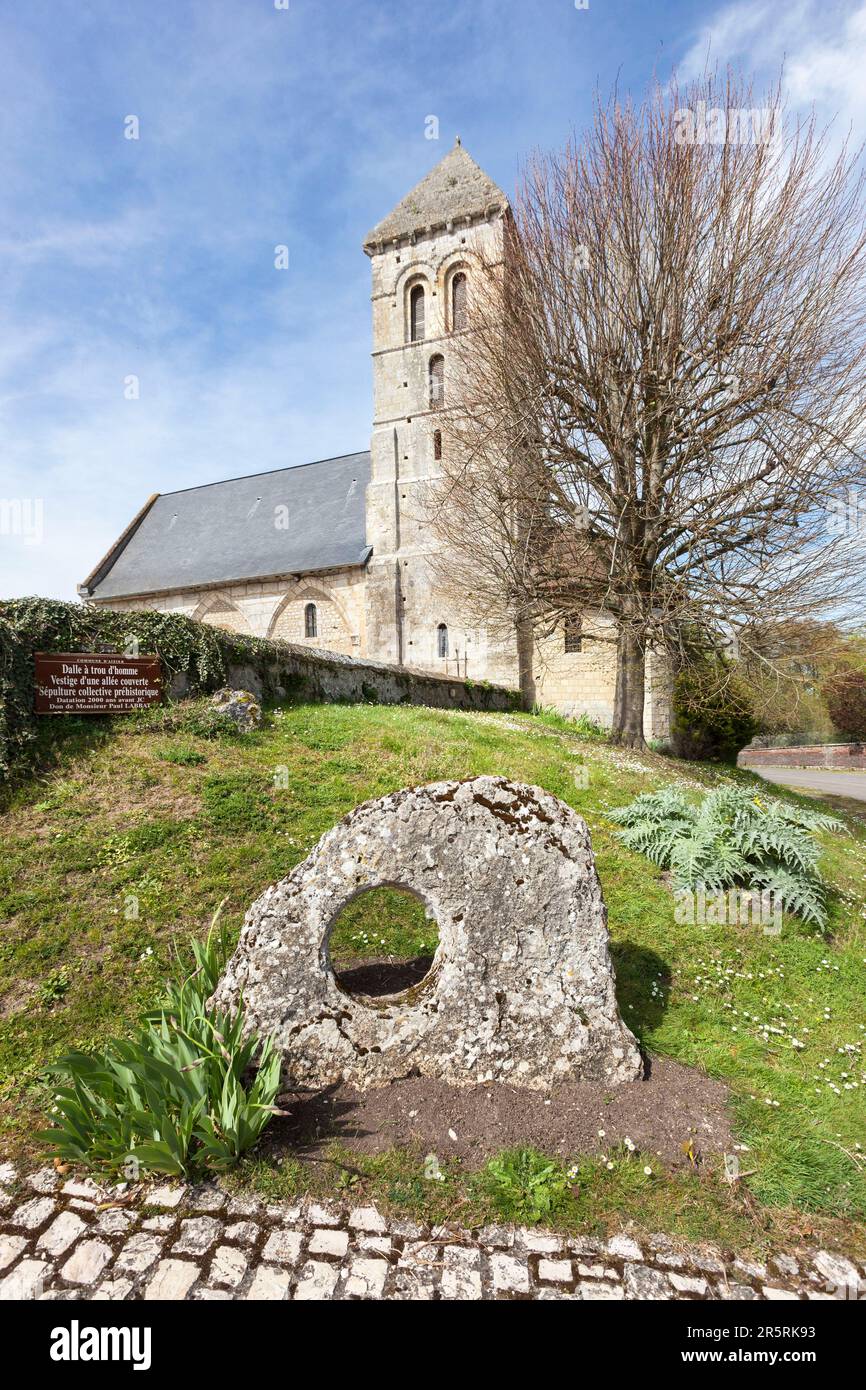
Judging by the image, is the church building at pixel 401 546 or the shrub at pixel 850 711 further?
the shrub at pixel 850 711

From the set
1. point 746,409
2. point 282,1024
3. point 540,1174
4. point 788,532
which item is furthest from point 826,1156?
point 746,409

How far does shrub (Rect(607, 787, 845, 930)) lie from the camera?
5.68m

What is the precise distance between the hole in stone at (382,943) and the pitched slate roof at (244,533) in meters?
18.9

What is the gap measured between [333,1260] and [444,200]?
28.4 metres

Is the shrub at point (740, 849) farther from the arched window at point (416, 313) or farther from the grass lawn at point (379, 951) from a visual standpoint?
the arched window at point (416, 313)

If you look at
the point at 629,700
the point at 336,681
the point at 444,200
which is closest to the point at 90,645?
the point at 336,681

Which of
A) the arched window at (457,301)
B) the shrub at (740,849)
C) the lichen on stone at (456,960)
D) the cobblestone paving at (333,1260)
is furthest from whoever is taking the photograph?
the arched window at (457,301)

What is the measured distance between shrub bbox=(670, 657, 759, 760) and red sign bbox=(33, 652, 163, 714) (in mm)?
10784

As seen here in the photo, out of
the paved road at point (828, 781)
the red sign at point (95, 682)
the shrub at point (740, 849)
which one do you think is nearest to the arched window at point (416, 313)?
the paved road at point (828, 781)

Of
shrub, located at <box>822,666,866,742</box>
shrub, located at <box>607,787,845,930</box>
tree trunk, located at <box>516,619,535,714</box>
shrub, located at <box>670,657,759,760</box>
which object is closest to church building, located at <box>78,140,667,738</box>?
tree trunk, located at <box>516,619,535,714</box>

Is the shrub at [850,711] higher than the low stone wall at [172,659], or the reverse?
the low stone wall at [172,659]

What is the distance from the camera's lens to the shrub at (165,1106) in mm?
2846

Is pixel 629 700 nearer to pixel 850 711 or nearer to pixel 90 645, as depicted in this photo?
pixel 90 645

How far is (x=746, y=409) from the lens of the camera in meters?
11.1
